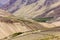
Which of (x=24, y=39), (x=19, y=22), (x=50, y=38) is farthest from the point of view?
(x=19, y=22)

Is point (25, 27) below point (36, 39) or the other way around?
the other way around

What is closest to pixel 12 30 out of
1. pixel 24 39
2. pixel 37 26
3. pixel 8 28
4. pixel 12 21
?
pixel 8 28

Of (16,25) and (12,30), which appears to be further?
(16,25)

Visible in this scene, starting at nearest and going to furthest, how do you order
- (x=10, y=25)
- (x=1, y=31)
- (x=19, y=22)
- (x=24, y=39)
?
1. (x=24, y=39)
2. (x=1, y=31)
3. (x=10, y=25)
4. (x=19, y=22)

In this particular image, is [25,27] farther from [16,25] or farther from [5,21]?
[5,21]

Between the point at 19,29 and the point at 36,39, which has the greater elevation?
the point at 19,29

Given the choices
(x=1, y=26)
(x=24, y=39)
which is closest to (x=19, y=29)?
(x=1, y=26)

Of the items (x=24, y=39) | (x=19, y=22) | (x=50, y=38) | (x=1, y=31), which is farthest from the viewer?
(x=19, y=22)

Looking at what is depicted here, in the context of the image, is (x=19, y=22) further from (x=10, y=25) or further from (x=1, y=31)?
(x=1, y=31)

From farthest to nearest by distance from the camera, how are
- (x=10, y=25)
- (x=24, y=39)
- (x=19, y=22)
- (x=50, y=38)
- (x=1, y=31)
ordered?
(x=19, y=22), (x=10, y=25), (x=1, y=31), (x=24, y=39), (x=50, y=38)
